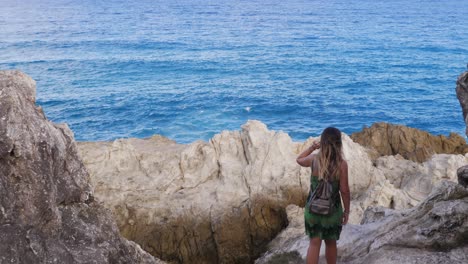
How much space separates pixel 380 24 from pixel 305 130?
170ft

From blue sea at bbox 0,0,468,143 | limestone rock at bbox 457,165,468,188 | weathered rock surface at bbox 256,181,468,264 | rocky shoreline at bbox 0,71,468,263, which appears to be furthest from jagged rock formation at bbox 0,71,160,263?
blue sea at bbox 0,0,468,143

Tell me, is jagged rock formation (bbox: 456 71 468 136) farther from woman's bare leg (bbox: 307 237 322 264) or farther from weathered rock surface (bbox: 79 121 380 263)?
weathered rock surface (bbox: 79 121 380 263)

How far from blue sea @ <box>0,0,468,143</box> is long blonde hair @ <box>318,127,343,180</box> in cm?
2485

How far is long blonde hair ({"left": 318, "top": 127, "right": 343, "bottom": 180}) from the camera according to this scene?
7.37 meters

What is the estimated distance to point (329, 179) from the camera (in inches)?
298

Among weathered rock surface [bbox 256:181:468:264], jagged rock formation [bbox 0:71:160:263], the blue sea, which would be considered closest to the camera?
jagged rock formation [bbox 0:71:160:263]

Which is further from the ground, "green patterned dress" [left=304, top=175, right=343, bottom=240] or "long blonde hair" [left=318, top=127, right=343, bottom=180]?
"long blonde hair" [left=318, top=127, right=343, bottom=180]

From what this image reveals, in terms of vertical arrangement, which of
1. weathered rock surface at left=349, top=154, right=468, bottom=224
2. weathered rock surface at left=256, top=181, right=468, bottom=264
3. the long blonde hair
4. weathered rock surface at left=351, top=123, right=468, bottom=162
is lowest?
weathered rock surface at left=351, top=123, right=468, bottom=162

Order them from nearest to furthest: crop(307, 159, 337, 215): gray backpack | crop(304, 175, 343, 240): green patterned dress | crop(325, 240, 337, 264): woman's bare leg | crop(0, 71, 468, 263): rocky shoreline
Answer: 1. crop(0, 71, 468, 263): rocky shoreline
2. crop(307, 159, 337, 215): gray backpack
3. crop(304, 175, 343, 240): green patterned dress
4. crop(325, 240, 337, 264): woman's bare leg

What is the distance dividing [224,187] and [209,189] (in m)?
0.48

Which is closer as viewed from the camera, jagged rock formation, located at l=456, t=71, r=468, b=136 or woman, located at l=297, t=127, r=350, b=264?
woman, located at l=297, t=127, r=350, b=264

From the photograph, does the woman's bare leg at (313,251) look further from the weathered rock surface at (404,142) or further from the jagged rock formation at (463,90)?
the weathered rock surface at (404,142)

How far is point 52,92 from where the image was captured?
41.2 meters

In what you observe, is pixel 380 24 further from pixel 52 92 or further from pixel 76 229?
pixel 76 229
